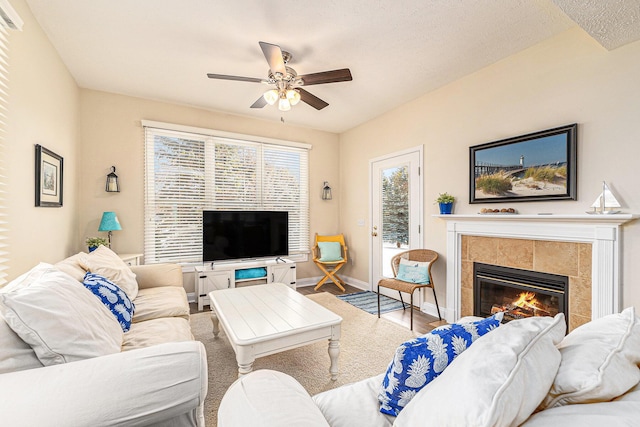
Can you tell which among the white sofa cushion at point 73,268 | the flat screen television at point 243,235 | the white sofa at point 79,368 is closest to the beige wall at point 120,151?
the flat screen television at point 243,235

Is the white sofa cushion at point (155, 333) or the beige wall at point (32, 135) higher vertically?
the beige wall at point (32, 135)

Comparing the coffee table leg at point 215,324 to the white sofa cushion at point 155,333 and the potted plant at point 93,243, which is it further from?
the potted plant at point 93,243

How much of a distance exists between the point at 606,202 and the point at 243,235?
383cm

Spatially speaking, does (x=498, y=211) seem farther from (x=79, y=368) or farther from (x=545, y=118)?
(x=79, y=368)

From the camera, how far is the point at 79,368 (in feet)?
3.12

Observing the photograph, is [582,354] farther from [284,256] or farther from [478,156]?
[284,256]

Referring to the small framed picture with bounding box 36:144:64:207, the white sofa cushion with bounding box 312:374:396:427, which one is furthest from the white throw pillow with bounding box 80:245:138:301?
the white sofa cushion with bounding box 312:374:396:427

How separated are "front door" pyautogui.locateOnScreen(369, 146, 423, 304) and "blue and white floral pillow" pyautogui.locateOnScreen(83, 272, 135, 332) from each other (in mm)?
3175

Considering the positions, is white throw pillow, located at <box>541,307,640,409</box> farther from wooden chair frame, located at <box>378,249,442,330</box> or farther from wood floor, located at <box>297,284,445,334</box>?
wood floor, located at <box>297,284,445,334</box>

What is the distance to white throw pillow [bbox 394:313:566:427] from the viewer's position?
556 millimetres

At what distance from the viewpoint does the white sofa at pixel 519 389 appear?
1.88ft

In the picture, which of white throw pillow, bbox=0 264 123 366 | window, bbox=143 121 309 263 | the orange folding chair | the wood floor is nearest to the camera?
white throw pillow, bbox=0 264 123 366

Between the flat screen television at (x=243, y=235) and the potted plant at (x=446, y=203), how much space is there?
88.9 inches

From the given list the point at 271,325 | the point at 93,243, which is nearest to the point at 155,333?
the point at 271,325
